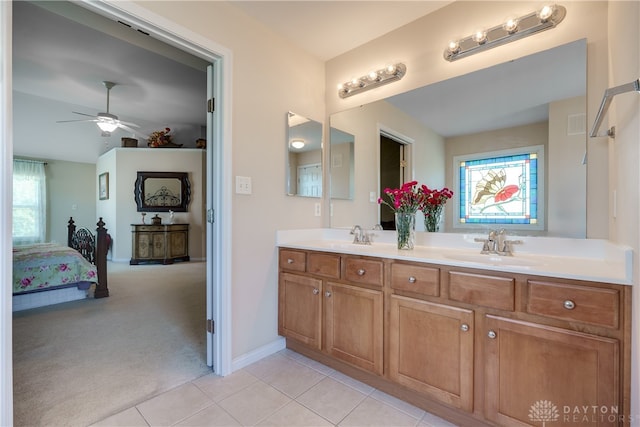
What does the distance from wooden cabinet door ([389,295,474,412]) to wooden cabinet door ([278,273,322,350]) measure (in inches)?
22.2

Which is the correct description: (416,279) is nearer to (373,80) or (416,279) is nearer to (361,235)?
(361,235)

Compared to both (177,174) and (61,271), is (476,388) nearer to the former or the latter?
(61,271)

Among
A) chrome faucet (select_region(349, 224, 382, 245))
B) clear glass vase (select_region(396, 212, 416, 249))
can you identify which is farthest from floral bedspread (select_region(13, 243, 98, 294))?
clear glass vase (select_region(396, 212, 416, 249))

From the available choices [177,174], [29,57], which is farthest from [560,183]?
[177,174]

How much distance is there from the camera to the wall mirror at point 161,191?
6.14 metres

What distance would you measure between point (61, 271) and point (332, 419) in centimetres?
360

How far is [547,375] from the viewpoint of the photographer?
1167 mm

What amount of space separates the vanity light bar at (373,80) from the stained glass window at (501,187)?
799mm

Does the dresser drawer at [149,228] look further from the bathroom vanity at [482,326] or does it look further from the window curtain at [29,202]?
the bathroom vanity at [482,326]

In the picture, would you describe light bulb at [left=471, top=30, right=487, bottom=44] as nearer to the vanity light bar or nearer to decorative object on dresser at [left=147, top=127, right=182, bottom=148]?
the vanity light bar

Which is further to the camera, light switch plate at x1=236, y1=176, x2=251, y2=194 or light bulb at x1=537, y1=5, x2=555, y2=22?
light switch plate at x1=236, y1=176, x2=251, y2=194

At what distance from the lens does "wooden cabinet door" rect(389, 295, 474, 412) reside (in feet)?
4.50

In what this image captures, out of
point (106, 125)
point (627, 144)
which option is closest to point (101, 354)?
point (106, 125)

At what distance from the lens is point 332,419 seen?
1496mm
